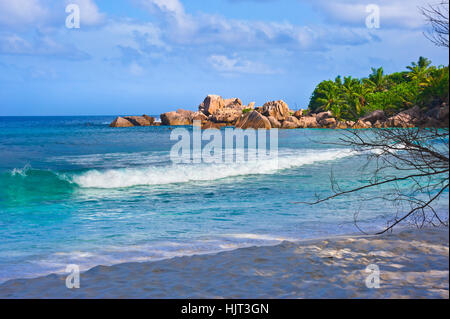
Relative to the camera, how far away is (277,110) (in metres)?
64.5

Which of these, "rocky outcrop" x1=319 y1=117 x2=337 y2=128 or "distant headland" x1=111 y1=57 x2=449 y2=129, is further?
"rocky outcrop" x1=319 y1=117 x2=337 y2=128

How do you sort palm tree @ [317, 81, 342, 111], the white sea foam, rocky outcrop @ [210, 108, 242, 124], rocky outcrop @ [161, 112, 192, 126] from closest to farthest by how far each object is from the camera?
the white sea foam < palm tree @ [317, 81, 342, 111] < rocky outcrop @ [210, 108, 242, 124] < rocky outcrop @ [161, 112, 192, 126]

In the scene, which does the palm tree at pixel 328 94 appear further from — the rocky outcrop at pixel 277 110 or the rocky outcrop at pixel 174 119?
the rocky outcrop at pixel 174 119

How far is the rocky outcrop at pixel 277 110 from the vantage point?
210ft

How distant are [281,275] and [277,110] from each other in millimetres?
60938

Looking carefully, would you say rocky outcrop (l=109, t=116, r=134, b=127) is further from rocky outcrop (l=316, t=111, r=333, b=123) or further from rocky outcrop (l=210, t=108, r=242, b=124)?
rocky outcrop (l=316, t=111, r=333, b=123)

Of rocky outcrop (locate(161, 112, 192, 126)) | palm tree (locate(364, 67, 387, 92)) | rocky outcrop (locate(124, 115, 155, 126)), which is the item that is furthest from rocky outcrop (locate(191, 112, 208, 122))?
palm tree (locate(364, 67, 387, 92))

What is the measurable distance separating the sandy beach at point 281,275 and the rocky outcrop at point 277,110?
5866 cm

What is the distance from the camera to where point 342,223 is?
793 centimetres

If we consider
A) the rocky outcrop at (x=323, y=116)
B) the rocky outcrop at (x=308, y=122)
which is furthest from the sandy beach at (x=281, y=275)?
→ the rocky outcrop at (x=323, y=116)

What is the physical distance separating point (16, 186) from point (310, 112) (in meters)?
61.3

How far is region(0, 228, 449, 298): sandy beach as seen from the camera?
4.18 meters

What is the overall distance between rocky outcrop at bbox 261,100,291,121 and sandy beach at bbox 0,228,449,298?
192ft
